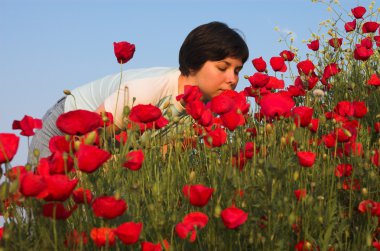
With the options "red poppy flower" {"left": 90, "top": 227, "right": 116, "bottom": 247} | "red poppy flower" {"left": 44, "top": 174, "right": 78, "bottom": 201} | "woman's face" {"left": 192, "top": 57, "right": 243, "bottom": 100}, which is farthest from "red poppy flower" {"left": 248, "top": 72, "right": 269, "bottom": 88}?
"red poppy flower" {"left": 44, "top": 174, "right": 78, "bottom": 201}

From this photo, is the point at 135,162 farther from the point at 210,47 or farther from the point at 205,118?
the point at 210,47

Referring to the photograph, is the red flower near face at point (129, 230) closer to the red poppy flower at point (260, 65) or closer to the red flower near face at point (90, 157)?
the red flower near face at point (90, 157)

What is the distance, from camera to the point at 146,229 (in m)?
2.45

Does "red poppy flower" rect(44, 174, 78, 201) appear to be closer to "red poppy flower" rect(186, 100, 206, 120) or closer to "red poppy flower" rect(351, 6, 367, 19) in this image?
"red poppy flower" rect(186, 100, 206, 120)

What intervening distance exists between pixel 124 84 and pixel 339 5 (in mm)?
2949

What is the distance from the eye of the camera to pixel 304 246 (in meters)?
2.40

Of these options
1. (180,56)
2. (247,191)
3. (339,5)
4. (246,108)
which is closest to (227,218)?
(247,191)

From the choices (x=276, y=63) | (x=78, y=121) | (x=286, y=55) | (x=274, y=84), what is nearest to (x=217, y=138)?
(x=78, y=121)

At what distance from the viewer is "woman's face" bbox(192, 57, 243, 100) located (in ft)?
13.9

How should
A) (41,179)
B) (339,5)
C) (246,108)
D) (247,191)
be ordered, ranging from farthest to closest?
(339,5)
(246,108)
(247,191)
(41,179)

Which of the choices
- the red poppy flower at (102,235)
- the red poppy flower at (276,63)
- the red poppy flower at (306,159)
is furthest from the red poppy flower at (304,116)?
the red poppy flower at (276,63)

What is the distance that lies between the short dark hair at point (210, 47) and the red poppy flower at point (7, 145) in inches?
91.8

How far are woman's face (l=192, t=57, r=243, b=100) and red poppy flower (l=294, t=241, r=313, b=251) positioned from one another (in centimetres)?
194

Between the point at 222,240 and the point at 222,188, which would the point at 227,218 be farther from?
the point at 222,188
